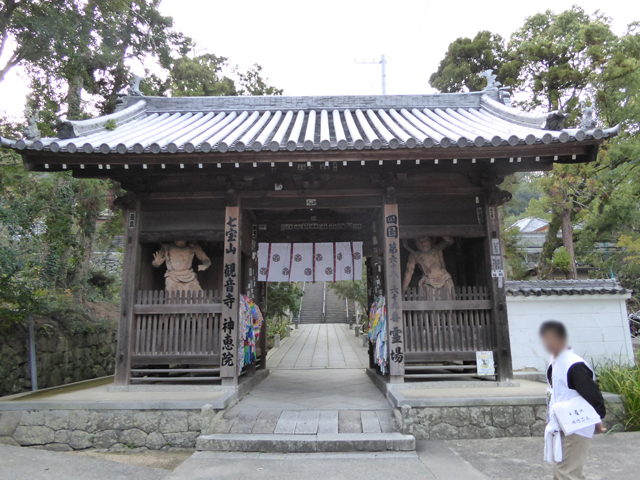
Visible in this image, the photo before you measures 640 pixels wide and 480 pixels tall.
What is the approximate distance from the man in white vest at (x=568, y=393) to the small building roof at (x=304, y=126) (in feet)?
11.0

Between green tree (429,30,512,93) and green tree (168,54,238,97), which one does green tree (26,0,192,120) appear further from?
green tree (429,30,512,93)

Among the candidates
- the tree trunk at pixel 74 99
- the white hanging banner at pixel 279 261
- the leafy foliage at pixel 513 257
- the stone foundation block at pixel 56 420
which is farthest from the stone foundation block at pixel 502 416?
the leafy foliage at pixel 513 257

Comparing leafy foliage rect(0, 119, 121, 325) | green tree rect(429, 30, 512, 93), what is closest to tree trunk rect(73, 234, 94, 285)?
leafy foliage rect(0, 119, 121, 325)

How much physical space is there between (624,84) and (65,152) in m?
16.3

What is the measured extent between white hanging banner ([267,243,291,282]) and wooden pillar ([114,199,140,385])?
2690mm

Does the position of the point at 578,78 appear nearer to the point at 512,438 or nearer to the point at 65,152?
the point at 512,438

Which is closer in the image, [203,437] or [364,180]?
[203,437]

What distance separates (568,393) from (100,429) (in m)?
5.29

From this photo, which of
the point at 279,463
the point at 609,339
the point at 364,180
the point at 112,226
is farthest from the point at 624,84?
the point at 112,226

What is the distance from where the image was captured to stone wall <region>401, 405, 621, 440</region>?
16.6 ft

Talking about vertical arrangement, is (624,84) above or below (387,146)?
above

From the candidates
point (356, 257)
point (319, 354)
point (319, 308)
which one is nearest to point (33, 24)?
point (356, 257)

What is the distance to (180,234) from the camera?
686 centimetres

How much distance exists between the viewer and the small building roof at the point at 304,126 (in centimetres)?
557
